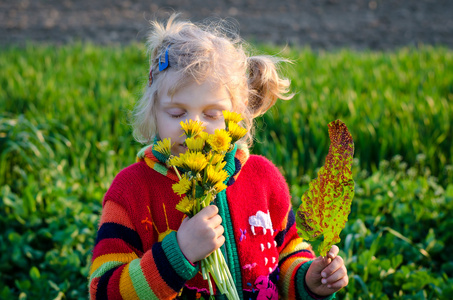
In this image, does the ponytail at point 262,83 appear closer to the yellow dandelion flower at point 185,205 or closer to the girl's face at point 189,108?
the girl's face at point 189,108

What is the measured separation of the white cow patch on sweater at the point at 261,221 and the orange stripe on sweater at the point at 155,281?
1.05ft

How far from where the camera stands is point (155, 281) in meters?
1.21

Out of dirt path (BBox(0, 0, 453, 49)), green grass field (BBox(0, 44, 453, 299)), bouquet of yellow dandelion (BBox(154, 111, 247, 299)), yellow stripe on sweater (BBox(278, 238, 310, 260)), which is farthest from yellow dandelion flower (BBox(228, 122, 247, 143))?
dirt path (BBox(0, 0, 453, 49))

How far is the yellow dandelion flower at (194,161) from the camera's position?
1.02 m

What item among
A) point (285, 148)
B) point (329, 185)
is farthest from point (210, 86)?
point (285, 148)

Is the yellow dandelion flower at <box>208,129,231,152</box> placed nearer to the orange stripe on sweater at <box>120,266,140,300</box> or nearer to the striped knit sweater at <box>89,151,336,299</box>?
the striped knit sweater at <box>89,151,336,299</box>

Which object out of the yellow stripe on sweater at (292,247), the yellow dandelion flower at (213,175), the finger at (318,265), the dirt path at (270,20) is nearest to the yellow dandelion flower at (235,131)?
the yellow dandelion flower at (213,175)

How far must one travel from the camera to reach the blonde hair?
4.53 ft

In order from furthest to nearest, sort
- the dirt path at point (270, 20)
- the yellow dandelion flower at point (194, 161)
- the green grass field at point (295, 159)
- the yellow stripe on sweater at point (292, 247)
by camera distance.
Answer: the dirt path at point (270, 20) < the green grass field at point (295, 159) < the yellow stripe on sweater at point (292, 247) < the yellow dandelion flower at point (194, 161)

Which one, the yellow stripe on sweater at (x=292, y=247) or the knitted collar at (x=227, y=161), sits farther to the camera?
the yellow stripe on sweater at (x=292, y=247)

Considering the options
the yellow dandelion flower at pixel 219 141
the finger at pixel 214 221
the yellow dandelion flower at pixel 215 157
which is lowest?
the finger at pixel 214 221

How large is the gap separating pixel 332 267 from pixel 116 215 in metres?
0.63

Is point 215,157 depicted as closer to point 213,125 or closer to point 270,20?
point 213,125

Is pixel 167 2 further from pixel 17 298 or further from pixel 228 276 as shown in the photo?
pixel 228 276
